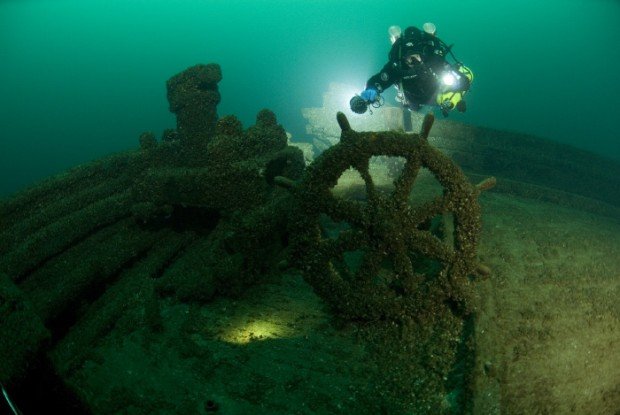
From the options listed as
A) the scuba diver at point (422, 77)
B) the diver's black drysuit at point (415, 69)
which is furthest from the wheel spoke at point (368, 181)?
the diver's black drysuit at point (415, 69)

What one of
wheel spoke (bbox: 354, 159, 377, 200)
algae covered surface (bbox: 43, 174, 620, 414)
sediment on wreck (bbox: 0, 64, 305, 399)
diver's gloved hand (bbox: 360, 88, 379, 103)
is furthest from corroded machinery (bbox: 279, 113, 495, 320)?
diver's gloved hand (bbox: 360, 88, 379, 103)

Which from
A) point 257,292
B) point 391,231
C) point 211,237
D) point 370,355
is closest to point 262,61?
point 211,237

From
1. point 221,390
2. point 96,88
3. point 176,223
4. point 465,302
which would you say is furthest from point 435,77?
point 96,88

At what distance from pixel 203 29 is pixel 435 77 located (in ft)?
598

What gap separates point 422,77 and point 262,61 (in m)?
122

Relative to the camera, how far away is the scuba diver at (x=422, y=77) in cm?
536

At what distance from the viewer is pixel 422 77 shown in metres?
5.45

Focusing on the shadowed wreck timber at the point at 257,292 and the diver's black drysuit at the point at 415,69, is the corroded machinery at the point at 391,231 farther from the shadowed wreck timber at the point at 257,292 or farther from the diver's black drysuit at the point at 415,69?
the diver's black drysuit at the point at 415,69

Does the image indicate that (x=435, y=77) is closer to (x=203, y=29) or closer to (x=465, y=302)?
(x=465, y=302)

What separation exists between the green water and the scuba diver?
29.8 metres

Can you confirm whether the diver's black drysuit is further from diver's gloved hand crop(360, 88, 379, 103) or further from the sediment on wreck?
the sediment on wreck

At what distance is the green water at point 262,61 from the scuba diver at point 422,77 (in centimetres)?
2979

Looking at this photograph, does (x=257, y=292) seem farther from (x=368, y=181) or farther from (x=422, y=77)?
(x=422, y=77)

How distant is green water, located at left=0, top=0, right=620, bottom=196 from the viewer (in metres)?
42.1
